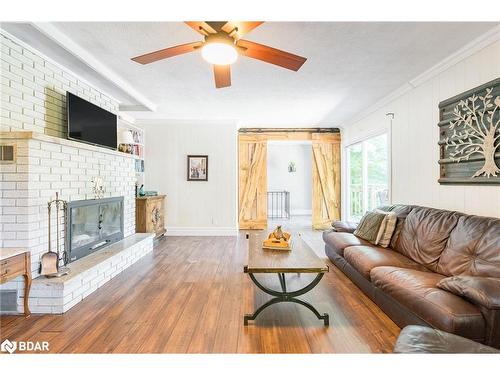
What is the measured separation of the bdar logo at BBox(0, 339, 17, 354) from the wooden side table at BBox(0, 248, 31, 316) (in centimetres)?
43

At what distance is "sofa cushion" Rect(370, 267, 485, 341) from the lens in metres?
1.71

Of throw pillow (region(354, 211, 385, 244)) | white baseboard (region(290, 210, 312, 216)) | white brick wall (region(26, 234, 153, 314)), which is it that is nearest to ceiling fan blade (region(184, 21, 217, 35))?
white brick wall (region(26, 234, 153, 314))

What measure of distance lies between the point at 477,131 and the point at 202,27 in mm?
2747

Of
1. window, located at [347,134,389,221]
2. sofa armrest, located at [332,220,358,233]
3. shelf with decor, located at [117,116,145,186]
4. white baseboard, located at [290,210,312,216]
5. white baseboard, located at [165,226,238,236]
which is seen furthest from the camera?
white baseboard, located at [290,210,312,216]

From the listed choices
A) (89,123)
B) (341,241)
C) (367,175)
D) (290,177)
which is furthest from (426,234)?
(290,177)

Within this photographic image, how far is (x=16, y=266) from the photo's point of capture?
236cm

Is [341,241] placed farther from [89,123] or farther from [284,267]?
[89,123]

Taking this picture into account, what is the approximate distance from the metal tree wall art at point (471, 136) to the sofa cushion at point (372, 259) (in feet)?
3.39

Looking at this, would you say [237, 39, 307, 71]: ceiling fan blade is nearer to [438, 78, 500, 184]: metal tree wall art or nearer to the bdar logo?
[438, 78, 500, 184]: metal tree wall art

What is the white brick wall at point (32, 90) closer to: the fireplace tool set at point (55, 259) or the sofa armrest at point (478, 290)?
the fireplace tool set at point (55, 259)
